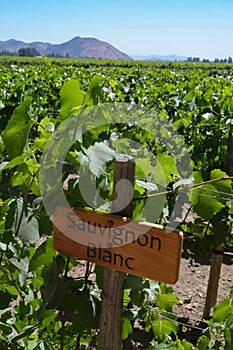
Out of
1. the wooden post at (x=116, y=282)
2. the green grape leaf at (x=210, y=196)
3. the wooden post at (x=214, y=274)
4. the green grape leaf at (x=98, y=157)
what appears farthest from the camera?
the wooden post at (x=214, y=274)

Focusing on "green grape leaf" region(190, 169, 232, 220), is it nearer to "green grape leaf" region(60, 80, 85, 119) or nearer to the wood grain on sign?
the wood grain on sign

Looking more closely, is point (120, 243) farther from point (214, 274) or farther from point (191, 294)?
point (191, 294)

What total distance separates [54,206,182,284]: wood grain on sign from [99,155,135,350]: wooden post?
69mm

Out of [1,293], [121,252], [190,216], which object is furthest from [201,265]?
[121,252]

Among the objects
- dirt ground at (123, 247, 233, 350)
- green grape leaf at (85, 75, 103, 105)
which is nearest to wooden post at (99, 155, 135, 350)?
green grape leaf at (85, 75, 103, 105)

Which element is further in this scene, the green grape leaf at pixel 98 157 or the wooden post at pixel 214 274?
the wooden post at pixel 214 274

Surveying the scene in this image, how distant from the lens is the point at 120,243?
1314 mm

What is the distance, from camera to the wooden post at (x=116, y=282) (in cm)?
136

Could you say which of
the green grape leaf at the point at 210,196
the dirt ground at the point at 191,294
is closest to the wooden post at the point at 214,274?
the dirt ground at the point at 191,294

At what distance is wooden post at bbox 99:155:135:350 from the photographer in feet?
4.45

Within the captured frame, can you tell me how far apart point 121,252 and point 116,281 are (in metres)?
0.16

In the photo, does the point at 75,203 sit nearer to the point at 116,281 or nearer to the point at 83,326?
the point at 116,281

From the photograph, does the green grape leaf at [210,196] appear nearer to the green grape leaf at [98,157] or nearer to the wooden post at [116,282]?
the wooden post at [116,282]

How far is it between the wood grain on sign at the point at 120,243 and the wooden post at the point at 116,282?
2.7 inches
